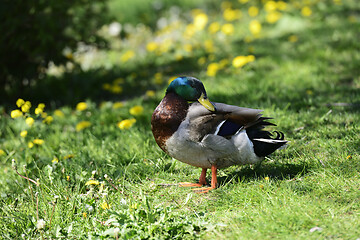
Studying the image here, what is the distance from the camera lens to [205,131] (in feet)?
9.66

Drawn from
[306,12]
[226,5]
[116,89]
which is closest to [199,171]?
[116,89]

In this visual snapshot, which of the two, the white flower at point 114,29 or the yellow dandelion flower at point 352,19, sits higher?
the white flower at point 114,29

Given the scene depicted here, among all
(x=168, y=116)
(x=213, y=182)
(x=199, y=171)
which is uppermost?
(x=168, y=116)

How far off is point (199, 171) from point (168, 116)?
77 centimetres

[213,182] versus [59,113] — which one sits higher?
[59,113]

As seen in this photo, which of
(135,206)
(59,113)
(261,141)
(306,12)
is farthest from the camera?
→ (306,12)

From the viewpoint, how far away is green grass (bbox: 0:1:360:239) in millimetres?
2590

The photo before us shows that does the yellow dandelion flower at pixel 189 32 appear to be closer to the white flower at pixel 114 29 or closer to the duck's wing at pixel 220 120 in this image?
the white flower at pixel 114 29

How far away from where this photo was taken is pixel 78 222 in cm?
284

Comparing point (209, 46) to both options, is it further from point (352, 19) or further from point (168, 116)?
point (168, 116)

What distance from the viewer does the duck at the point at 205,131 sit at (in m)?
2.95

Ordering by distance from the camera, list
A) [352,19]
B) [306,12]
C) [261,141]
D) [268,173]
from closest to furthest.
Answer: [261,141] < [268,173] < [352,19] < [306,12]

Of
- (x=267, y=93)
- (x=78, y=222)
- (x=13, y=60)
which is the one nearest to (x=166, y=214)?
(x=78, y=222)

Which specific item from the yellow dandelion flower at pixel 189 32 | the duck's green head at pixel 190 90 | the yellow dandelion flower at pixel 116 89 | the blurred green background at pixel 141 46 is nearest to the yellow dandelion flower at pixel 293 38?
the blurred green background at pixel 141 46
